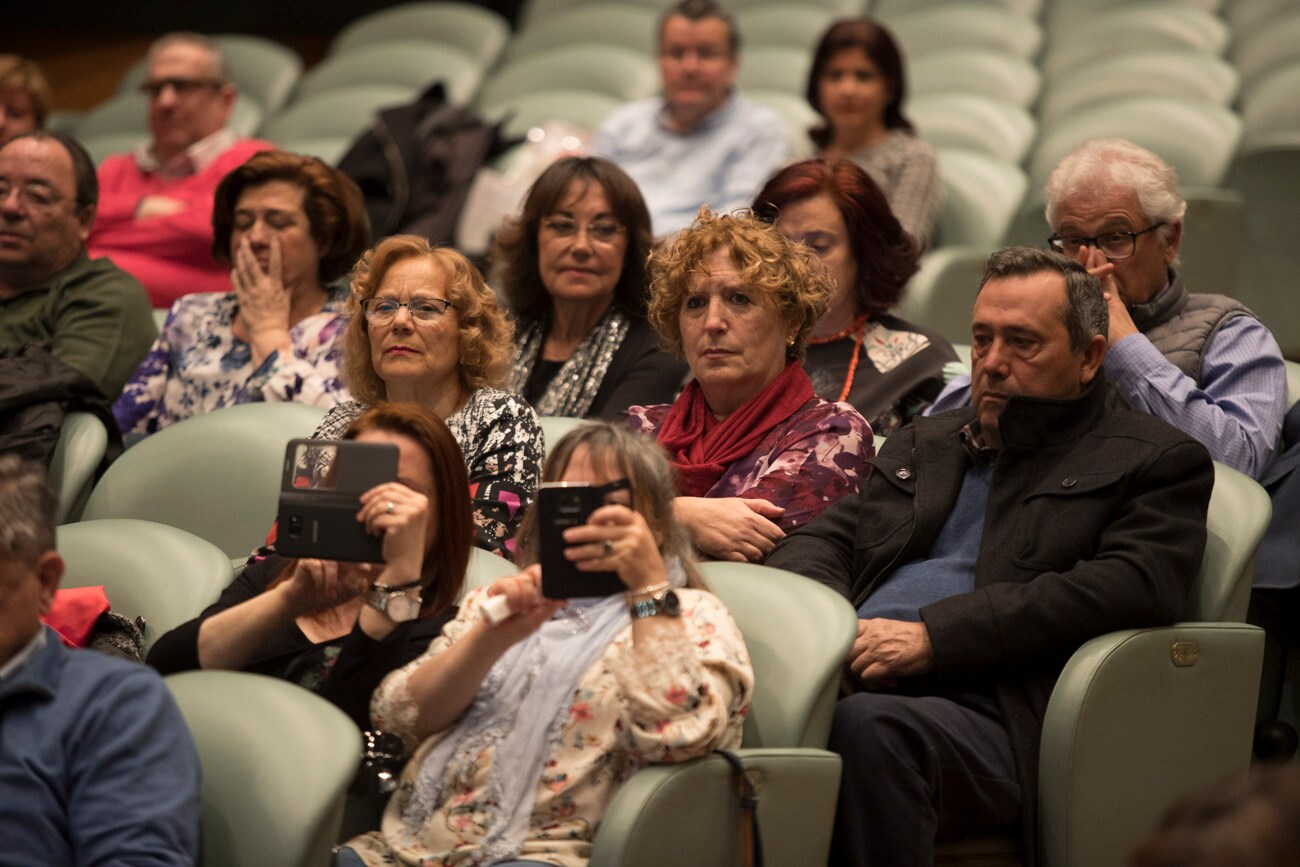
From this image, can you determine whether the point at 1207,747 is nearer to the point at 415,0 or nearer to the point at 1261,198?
the point at 1261,198

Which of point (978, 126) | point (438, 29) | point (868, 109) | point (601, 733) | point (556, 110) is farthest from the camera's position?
point (438, 29)

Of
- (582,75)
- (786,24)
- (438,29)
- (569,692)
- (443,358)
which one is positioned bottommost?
(569,692)

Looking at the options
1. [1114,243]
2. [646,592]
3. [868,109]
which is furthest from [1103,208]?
[868,109]

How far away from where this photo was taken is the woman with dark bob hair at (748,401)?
2537 millimetres

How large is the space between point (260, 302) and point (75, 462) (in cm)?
61

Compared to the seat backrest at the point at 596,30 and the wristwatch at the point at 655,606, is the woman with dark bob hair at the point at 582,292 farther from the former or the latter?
the seat backrest at the point at 596,30

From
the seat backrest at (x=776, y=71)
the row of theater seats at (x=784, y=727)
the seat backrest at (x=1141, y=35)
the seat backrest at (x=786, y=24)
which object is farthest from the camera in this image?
the seat backrest at (x=786, y=24)

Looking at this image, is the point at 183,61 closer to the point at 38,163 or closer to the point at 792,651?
the point at 38,163

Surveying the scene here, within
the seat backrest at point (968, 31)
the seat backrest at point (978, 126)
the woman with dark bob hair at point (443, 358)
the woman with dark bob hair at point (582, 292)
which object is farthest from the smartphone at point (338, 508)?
the seat backrest at point (968, 31)

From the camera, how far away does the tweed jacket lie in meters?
2.20

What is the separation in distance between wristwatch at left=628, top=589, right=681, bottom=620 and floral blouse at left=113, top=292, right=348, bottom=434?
1465mm

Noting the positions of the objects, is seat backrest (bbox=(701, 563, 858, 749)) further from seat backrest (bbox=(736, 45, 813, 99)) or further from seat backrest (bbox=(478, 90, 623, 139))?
seat backrest (bbox=(736, 45, 813, 99))

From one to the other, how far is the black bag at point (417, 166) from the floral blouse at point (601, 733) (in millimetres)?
2487

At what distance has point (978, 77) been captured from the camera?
5.36 meters
